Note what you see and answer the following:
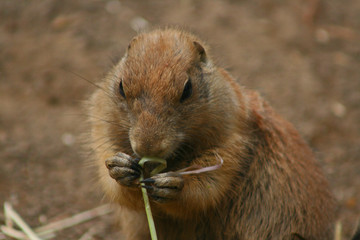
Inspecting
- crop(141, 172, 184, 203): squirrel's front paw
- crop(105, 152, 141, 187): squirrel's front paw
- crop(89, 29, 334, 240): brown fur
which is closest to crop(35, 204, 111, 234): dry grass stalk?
crop(89, 29, 334, 240): brown fur

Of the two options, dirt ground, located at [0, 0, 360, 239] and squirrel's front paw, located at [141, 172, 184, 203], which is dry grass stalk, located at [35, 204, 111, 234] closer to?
dirt ground, located at [0, 0, 360, 239]

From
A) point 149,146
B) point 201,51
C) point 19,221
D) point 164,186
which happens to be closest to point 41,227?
point 19,221

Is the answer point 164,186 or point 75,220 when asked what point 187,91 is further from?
point 75,220

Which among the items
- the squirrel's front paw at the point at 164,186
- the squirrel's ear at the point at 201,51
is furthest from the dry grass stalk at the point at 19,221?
the squirrel's ear at the point at 201,51

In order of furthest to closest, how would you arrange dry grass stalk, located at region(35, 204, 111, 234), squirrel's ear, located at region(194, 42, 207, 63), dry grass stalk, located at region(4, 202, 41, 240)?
dry grass stalk, located at region(35, 204, 111, 234) → dry grass stalk, located at region(4, 202, 41, 240) → squirrel's ear, located at region(194, 42, 207, 63)

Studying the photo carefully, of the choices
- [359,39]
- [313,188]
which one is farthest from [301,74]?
[313,188]
